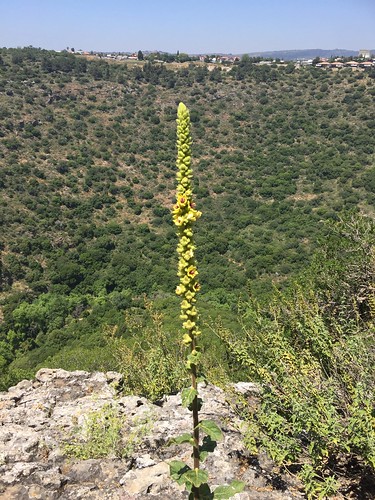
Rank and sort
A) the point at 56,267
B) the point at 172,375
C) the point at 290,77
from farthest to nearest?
the point at 290,77, the point at 56,267, the point at 172,375

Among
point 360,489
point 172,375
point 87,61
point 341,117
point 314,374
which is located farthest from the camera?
point 87,61

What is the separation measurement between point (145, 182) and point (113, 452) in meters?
50.8

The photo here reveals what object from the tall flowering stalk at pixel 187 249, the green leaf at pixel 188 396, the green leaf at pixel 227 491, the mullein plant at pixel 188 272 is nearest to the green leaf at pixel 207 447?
the mullein plant at pixel 188 272

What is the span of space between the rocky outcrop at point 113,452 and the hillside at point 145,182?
6788mm

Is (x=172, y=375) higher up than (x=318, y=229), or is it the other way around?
(x=172, y=375)

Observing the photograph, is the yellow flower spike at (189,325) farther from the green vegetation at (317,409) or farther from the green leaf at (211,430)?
the green vegetation at (317,409)

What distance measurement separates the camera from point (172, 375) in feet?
35.6

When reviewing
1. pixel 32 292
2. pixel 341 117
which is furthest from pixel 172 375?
pixel 341 117

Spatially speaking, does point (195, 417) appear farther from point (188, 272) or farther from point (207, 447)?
point (188, 272)

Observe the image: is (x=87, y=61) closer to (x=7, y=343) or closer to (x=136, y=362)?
(x=7, y=343)

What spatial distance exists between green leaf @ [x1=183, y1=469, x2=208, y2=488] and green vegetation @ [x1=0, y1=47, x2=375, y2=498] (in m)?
2.80

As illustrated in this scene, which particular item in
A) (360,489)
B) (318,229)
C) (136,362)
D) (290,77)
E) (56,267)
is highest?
(290,77)

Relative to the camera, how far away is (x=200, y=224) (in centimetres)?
5003

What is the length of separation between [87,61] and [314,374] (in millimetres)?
87301
